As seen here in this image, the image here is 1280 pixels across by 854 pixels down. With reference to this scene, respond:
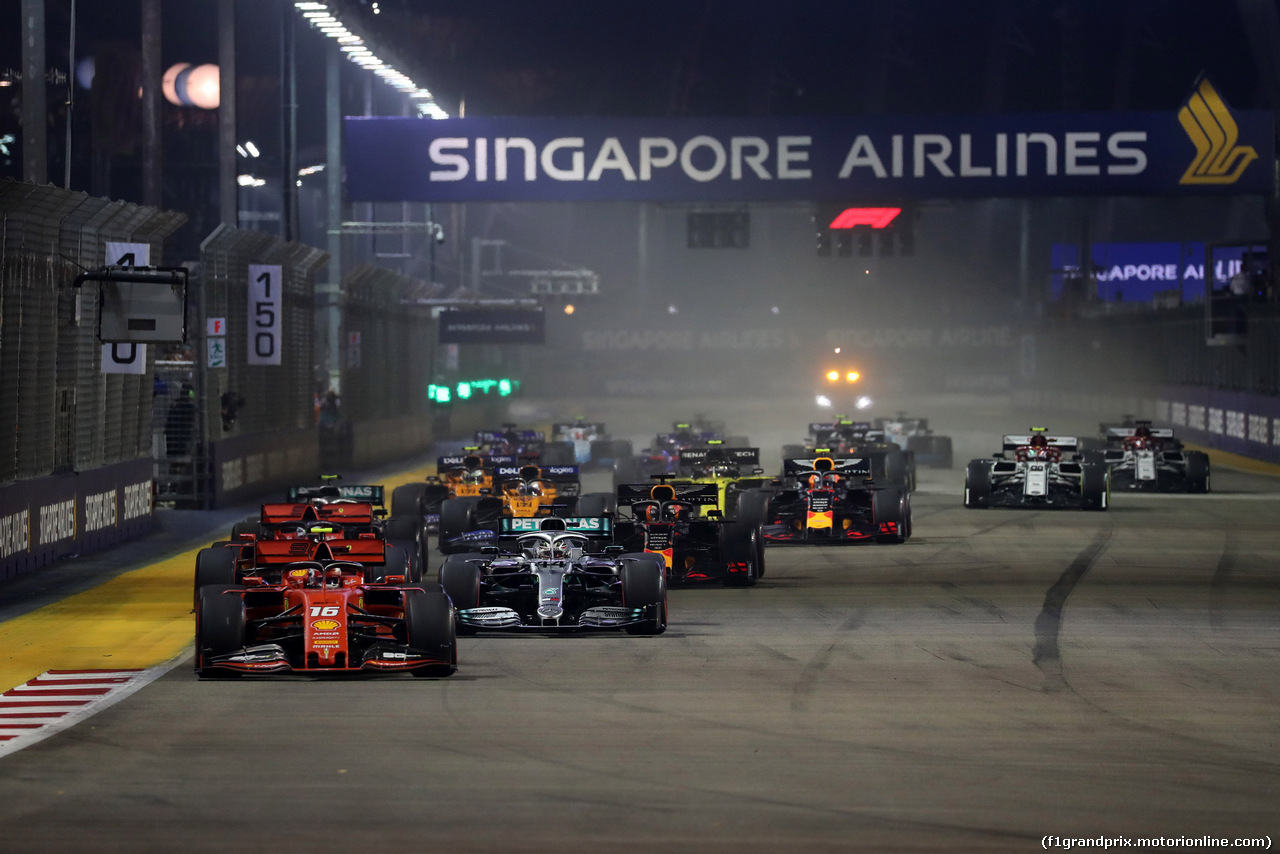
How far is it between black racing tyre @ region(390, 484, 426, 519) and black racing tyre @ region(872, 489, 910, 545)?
6.19 metres

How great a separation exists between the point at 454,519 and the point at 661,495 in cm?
366

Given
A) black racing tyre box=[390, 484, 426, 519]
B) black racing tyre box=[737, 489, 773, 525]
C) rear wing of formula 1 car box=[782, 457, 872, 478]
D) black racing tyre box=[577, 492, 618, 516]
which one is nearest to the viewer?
black racing tyre box=[577, 492, 618, 516]

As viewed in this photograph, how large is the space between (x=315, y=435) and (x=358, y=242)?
3771 centimetres

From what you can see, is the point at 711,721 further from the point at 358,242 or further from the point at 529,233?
the point at 529,233

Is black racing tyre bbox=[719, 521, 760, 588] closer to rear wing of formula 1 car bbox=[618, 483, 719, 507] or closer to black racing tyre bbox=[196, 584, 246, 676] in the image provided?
rear wing of formula 1 car bbox=[618, 483, 719, 507]

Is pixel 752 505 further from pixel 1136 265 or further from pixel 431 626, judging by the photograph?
pixel 1136 265

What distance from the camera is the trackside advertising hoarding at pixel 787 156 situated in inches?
1215

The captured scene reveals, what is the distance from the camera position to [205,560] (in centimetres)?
1677

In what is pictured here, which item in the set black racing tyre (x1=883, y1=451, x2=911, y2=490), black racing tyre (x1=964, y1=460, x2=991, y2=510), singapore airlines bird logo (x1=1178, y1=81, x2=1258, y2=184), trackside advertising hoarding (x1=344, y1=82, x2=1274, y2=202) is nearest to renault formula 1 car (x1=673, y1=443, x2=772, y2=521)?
black racing tyre (x1=964, y1=460, x2=991, y2=510)

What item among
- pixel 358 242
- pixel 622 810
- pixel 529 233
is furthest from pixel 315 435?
pixel 529 233

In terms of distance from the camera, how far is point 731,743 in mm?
11031

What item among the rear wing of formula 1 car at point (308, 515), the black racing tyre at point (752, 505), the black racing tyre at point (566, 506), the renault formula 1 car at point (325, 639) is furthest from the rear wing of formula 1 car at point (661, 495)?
the renault formula 1 car at point (325, 639)

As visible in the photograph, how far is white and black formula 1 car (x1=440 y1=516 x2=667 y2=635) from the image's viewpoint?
15852 mm

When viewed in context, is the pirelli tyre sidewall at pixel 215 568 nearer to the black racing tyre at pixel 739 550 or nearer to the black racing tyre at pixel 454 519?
the black racing tyre at pixel 739 550
